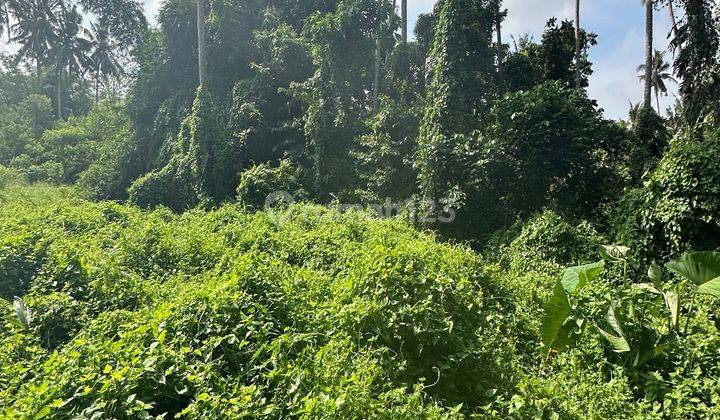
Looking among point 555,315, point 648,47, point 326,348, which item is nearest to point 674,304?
point 555,315

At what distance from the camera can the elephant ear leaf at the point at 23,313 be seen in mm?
4133

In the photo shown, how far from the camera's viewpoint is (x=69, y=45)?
25.9m

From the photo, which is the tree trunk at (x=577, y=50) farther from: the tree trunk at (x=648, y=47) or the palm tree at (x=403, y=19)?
the palm tree at (x=403, y=19)

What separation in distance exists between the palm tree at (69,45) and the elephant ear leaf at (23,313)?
84.1 feet

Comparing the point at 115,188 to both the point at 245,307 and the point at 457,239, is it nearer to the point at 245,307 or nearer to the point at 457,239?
the point at 457,239

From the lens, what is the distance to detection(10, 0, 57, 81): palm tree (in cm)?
2436

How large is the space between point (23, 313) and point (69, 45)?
27387 millimetres

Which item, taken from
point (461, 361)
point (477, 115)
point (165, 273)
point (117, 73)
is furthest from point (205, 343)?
point (117, 73)

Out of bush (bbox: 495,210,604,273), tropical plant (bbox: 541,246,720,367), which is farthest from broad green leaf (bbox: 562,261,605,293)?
bush (bbox: 495,210,604,273)

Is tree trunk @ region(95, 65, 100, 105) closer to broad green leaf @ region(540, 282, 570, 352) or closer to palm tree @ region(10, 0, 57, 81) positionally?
palm tree @ region(10, 0, 57, 81)

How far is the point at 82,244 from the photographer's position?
6.44 metres

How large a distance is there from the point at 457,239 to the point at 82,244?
6.44 meters

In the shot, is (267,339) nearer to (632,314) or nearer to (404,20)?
(632,314)

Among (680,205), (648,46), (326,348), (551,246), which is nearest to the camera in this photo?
(326,348)
